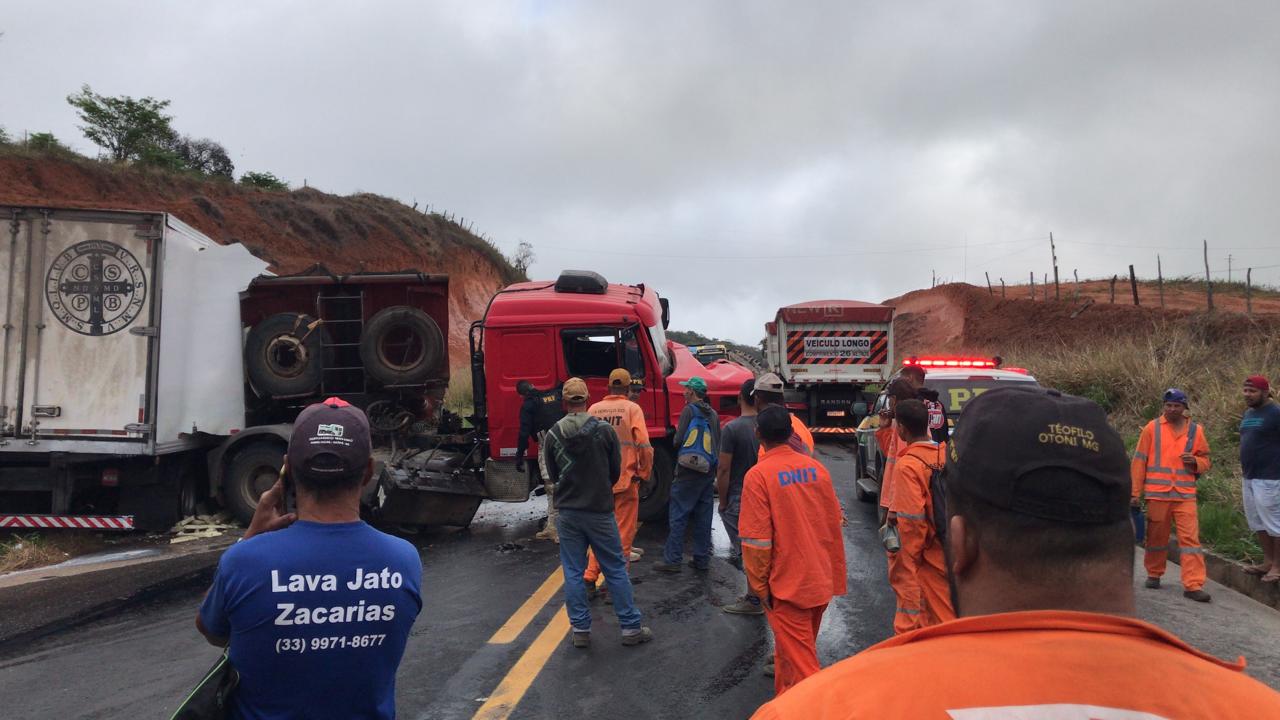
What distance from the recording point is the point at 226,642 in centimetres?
231

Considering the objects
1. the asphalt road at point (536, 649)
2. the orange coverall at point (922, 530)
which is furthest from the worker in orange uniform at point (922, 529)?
the asphalt road at point (536, 649)

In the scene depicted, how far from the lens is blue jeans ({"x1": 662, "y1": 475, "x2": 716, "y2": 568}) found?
290 inches

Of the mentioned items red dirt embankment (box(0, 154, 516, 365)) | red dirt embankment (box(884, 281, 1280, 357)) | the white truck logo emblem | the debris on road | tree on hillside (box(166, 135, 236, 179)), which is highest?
tree on hillside (box(166, 135, 236, 179))

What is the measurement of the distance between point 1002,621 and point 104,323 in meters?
9.44

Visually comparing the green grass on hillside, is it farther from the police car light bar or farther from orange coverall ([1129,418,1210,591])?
the police car light bar

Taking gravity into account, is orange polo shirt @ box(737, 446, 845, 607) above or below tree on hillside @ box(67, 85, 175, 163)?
below

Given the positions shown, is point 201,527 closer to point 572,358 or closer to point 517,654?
point 572,358

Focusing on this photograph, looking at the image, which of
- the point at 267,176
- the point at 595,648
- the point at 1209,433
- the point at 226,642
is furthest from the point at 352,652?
the point at 267,176

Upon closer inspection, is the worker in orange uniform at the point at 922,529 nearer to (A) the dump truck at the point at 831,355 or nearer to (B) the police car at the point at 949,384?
(B) the police car at the point at 949,384

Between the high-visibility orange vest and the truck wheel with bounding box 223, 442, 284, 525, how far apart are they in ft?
27.5

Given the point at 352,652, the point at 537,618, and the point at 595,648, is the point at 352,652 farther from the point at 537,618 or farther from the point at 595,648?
the point at 537,618

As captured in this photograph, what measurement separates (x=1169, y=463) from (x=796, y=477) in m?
4.39

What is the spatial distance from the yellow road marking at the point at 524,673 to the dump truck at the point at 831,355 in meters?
13.3

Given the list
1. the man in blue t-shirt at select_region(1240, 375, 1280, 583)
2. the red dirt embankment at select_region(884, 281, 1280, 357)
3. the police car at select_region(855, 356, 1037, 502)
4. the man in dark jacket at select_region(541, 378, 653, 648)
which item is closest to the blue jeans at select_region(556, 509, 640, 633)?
the man in dark jacket at select_region(541, 378, 653, 648)
